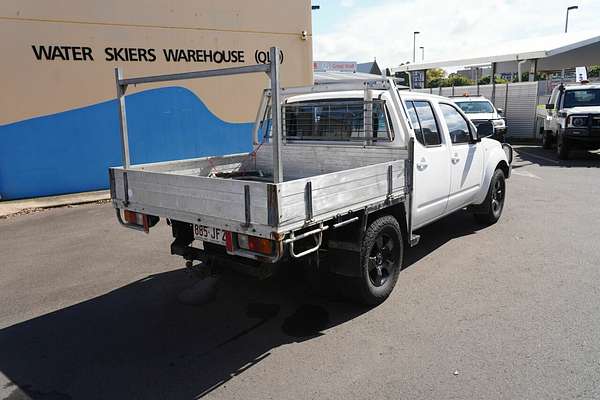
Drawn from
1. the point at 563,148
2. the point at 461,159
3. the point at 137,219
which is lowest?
the point at 563,148

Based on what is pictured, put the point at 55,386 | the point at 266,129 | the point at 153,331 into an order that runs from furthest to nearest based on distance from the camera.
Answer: the point at 266,129 → the point at 153,331 → the point at 55,386

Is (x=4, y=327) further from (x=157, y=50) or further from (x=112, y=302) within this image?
(x=157, y=50)

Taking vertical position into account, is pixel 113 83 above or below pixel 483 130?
above

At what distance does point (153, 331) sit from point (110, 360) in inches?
19.9

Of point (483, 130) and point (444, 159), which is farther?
point (483, 130)

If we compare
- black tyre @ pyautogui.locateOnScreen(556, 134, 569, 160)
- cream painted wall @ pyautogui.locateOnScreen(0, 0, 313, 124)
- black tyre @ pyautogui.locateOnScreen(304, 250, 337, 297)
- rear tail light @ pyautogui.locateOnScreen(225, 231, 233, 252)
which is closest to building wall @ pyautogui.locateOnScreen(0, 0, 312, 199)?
cream painted wall @ pyautogui.locateOnScreen(0, 0, 313, 124)

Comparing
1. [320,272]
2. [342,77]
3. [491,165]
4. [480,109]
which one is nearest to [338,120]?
[320,272]

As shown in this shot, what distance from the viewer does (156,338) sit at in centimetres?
402

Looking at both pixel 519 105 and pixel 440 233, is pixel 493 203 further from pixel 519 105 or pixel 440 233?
pixel 519 105

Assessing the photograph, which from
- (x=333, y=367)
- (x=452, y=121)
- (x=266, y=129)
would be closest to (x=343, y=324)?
(x=333, y=367)

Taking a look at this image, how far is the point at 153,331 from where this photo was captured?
13.6ft

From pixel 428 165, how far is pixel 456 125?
1216mm

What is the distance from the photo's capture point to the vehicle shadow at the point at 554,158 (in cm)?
1327

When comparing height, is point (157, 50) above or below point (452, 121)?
above
